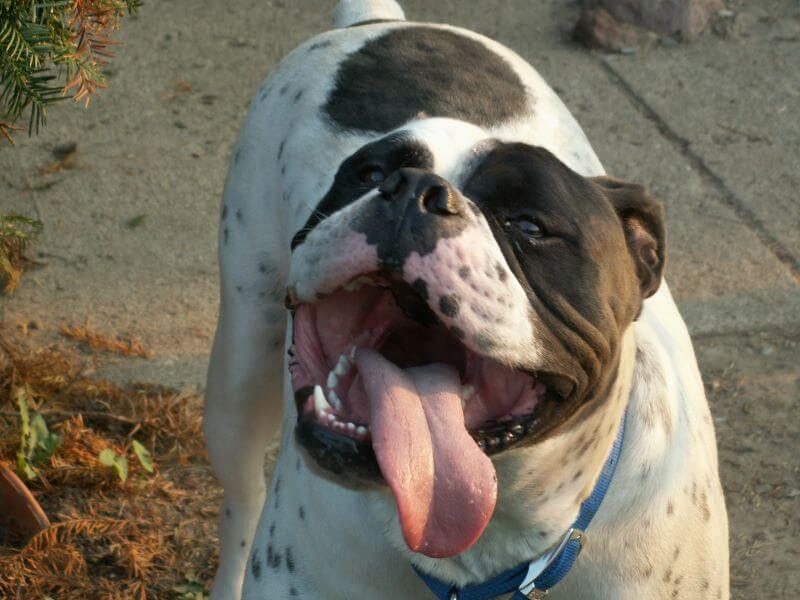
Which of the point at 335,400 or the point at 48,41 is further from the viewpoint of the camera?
the point at 48,41

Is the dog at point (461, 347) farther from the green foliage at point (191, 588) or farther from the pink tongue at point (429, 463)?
the green foliage at point (191, 588)

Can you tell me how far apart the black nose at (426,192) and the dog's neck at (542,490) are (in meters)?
0.57

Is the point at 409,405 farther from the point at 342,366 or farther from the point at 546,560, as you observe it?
the point at 546,560

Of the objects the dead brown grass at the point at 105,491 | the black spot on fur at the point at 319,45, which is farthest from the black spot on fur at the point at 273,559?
the black spot on fur at the point at 319,45

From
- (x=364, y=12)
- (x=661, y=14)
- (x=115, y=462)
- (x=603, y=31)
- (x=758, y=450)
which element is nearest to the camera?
(x=364, y=12)

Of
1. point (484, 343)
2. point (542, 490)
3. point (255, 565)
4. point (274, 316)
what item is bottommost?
point (255, 565)

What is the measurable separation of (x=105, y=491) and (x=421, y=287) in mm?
2393

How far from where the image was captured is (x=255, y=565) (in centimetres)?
301

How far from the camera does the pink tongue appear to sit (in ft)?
7.53

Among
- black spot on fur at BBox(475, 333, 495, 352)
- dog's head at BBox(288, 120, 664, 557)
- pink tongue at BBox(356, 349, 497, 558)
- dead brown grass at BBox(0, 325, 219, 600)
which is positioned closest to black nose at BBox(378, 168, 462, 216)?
dog's head at BBox(288, 120, 664, 557)

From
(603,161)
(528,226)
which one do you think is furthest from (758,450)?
(528,226)

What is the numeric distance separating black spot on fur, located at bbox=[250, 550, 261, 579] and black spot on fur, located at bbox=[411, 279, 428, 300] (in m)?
1.05

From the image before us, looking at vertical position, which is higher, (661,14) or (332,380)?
(332,380)

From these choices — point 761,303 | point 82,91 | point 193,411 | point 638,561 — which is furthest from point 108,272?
point 638,561
